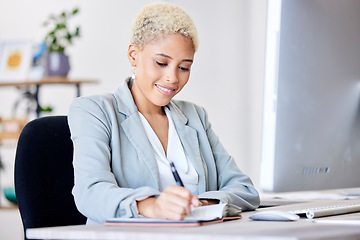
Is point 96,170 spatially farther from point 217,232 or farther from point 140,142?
point 217,232

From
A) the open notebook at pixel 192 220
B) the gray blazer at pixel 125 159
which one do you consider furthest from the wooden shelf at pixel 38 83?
the open notebook at pixel 192 220

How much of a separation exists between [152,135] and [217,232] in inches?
29.3

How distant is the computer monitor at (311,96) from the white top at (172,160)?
1.58 feet

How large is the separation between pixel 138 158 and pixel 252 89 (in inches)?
117

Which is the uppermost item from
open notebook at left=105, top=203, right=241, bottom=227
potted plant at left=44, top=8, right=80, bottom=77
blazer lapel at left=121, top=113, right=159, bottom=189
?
potted plant at left=44, top=8, right=80, bottom=77

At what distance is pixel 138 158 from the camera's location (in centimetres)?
151

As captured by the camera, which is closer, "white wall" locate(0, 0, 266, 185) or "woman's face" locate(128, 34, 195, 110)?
"woman's face" locate(128, 34, 195, 110)

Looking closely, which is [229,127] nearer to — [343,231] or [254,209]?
[254,209]

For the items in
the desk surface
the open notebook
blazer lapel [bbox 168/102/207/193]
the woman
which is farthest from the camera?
blazer lapel [bbox 168/102/207/193]

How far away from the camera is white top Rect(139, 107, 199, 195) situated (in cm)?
156

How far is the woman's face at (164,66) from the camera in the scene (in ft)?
5.06

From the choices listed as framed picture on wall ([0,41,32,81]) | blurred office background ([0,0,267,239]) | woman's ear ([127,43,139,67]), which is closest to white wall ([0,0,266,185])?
blurred office background ([0,0,267,239])

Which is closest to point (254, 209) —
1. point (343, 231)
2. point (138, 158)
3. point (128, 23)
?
point (138, 158)

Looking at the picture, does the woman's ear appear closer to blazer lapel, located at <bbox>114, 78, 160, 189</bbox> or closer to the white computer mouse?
blazer lapel, located at <bbox>114, 78, 160, 189</bbox>
